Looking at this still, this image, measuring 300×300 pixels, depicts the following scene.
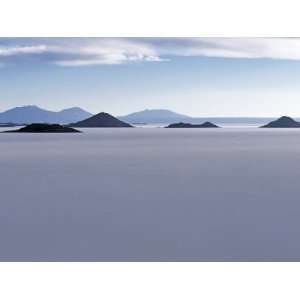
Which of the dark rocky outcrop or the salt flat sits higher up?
the dark rocky outcrop

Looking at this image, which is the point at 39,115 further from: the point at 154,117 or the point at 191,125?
the point at 191,125

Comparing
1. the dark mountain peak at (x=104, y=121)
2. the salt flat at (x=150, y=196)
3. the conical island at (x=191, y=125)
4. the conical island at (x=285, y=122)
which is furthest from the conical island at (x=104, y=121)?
the conical island at (x=285, y=122)

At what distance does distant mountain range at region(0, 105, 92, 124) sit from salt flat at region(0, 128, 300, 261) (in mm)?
178

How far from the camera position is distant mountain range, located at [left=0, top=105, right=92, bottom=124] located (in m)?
5.82

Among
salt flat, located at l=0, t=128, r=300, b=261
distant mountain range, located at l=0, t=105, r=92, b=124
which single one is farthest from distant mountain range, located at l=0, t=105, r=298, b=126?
salt flat, located at l=0, t=128, r=300, b=261

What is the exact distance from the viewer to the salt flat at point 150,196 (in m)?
4.41

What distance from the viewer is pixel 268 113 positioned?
610 centimetres

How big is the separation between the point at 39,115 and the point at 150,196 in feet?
4.56

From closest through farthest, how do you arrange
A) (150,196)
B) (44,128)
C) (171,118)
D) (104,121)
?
(150,196) → (44,128) → (104,121) → (171,118)

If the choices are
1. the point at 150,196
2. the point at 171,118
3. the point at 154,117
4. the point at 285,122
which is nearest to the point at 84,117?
the point at 154,117

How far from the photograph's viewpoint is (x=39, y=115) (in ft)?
19.5

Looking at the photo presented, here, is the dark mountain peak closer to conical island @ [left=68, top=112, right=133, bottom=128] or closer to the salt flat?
conical island @ [left=68, top=112, right=133, bottom=128]

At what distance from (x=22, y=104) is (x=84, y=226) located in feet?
5.59
